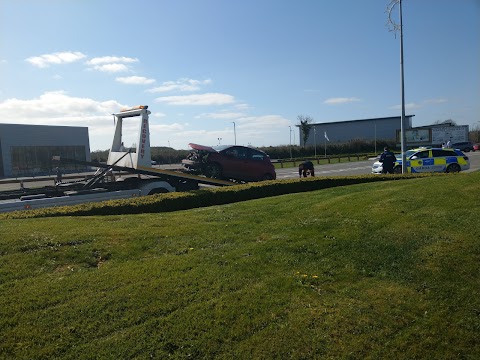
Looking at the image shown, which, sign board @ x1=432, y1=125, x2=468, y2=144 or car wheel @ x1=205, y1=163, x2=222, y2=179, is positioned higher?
sign board @ x1=432, y1=125, x2=468, y2=144

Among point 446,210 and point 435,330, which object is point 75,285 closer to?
point 435,330

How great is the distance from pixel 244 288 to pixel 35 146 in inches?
1691

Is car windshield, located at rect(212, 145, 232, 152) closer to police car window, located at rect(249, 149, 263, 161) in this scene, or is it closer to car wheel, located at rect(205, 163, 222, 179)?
car wheel, located at rect(205, 163, 222, 179)

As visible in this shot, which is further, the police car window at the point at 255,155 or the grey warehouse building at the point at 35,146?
the grey warehouse building at the point at 35,146

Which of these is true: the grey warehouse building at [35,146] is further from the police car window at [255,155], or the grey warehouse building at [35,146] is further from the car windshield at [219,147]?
the police car window at [255,155]

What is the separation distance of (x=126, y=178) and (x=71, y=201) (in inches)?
78.4

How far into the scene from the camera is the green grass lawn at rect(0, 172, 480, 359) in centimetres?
323

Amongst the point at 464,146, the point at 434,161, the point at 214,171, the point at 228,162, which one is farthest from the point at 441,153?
the point at 464,146

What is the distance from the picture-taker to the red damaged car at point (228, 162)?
42.2ft

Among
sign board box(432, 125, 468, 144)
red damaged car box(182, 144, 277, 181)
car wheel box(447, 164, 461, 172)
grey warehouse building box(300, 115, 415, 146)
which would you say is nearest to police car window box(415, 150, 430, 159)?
car wheel box(447, 164, 461, 172)

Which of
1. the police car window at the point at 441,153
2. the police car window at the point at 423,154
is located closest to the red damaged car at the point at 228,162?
the police car window at the point at 423,154

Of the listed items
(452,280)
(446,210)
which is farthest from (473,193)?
(452,280)

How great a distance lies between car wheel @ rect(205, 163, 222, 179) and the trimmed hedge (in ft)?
7.90

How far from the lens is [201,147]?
41.8 feet
